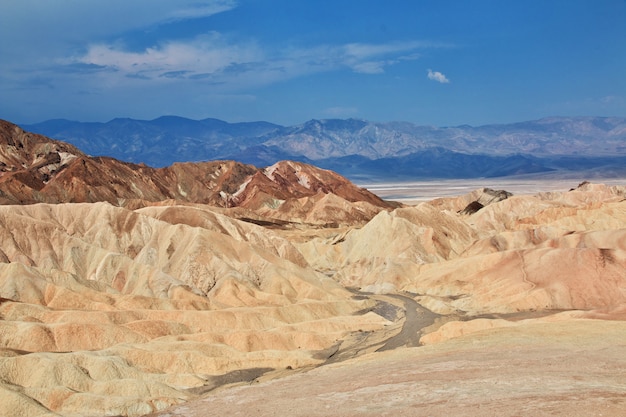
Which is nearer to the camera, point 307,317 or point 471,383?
point 471,383

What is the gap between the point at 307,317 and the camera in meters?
97.1

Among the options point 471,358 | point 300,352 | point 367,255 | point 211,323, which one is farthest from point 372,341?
point 367,255

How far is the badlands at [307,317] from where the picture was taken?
1967 inches

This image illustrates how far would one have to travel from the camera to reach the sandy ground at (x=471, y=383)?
42.2 meters

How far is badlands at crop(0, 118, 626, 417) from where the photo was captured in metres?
50.0

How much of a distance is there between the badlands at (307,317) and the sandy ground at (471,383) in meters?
0.22

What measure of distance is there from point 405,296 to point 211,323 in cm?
3852

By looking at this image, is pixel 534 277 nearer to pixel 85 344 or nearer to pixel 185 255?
pixel 185 255

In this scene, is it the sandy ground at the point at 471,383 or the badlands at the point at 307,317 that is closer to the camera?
the sandy ground at the point at 471,383

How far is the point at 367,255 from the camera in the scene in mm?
140750

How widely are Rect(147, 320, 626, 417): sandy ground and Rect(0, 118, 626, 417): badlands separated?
0.73ft

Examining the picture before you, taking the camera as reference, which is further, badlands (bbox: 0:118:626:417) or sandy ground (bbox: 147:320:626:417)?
badlands (bbox: 0:118:626:417)

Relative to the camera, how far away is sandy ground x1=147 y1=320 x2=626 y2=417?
42.2 metres

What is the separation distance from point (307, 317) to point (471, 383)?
165 ft
